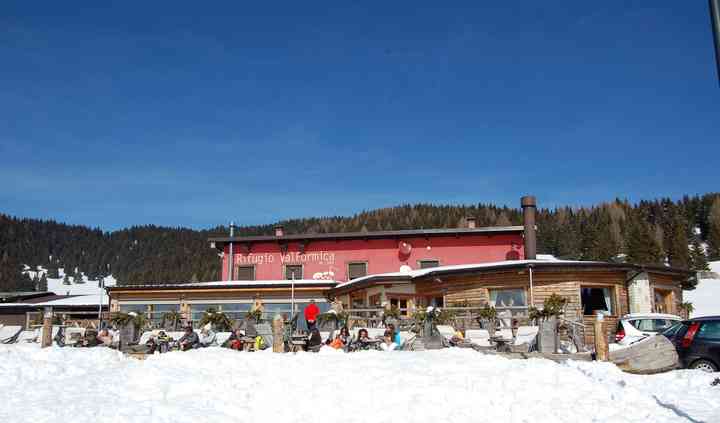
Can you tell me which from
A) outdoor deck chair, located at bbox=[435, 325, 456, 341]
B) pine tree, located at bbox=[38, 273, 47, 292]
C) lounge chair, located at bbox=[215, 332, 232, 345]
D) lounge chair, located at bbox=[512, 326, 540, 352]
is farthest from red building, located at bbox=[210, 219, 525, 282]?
pine tree, located at bbox=[38, 273, 47, 292]

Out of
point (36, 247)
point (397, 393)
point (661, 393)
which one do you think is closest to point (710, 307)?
point (661, 393)

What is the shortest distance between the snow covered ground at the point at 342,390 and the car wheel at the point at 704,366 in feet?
3.28

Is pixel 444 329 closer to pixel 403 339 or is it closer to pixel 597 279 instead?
pixel 403 339

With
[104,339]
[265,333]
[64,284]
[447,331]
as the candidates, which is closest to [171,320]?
[104,339]

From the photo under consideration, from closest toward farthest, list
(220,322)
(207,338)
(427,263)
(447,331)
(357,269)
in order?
(447,331) < (207,338) < (220,322) < (427,263) < (357,269)

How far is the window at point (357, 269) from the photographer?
33250mm

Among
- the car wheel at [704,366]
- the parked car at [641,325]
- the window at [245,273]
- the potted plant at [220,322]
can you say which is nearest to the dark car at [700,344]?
the car wheel at [704,366]

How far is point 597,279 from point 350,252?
14.8 m

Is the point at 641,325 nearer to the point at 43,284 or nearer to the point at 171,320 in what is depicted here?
the point at 171,320

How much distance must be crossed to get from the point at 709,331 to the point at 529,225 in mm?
13695

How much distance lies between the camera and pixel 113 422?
8977 millimetres

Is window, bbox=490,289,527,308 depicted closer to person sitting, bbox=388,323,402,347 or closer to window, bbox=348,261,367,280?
person sitting, bbox=388,323,402,347

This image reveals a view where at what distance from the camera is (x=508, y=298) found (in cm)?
2183

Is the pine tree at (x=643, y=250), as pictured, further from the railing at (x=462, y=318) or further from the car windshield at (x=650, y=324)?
the railing at (x=462, y=318)
